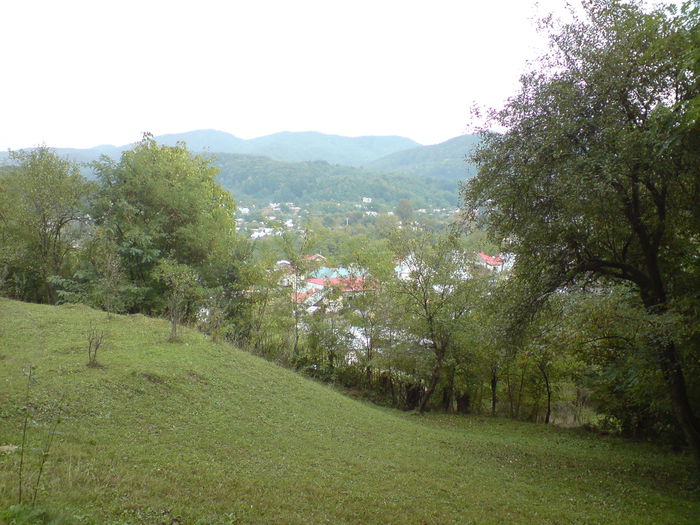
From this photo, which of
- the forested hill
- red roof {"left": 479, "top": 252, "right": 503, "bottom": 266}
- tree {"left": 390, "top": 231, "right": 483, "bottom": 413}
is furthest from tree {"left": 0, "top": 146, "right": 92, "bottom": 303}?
the forested hill

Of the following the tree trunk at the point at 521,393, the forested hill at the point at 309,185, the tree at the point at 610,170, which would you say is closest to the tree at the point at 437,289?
the tree trunk at the point at 521,393

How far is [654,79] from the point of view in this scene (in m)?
8.20

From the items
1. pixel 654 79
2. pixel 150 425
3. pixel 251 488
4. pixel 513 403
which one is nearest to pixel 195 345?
pixel 150 425

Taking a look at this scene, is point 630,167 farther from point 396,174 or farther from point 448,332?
point 396,174

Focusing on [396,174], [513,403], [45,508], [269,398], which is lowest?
[513,403]

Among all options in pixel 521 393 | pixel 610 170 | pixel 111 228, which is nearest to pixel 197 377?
pixel 610 170

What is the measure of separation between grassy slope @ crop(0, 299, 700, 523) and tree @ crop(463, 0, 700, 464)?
131 inches

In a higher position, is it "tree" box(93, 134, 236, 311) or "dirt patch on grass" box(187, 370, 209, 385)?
"tree" box(93, 134, 236, 311)

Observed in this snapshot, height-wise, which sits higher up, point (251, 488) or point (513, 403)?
point (251, 488)

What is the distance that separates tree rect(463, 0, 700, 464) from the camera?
773 cm

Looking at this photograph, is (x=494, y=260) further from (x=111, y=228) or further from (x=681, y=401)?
(x=111, y=228)

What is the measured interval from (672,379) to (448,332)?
1034cm

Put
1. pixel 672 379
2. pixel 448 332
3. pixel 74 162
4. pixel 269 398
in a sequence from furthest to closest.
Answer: pixel 74 162
pixel 448 332
pixel 269 398
pixel 672 379

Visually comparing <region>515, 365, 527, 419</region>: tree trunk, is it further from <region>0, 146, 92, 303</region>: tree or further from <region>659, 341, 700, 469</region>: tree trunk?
<region>0, 146, 92, 303</region>: tree
